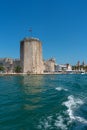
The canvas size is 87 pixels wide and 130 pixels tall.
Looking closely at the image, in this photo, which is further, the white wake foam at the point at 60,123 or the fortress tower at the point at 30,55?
the fortress tower at the point at 30,55

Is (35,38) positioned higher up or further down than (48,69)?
higher up

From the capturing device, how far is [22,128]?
28.5 feet

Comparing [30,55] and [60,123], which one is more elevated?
[30,55]

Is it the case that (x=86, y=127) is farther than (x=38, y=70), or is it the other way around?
(x=38, y=70)

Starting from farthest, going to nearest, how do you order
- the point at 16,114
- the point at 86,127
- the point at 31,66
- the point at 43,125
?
the point at 31,66
the point at 16,114
the point at 43,125
the point at 86,127

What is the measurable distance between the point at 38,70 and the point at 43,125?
129547 mm

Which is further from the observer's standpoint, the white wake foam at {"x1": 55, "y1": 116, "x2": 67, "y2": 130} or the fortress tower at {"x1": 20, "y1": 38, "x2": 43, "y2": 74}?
the fortress tower at {"x1": 20, "y1": 38, "x2": 43, "y2": 74}

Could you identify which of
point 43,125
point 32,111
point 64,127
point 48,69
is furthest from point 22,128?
point 48,69

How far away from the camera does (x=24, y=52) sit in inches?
5374

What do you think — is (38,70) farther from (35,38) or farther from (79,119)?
(79,119)

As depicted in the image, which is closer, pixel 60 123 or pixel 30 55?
pixel 60 123

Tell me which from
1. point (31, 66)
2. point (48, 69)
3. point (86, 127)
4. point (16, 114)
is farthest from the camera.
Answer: point (48, 69)

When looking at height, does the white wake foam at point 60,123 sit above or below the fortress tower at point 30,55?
below

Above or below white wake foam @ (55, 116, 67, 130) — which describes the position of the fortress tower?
above
